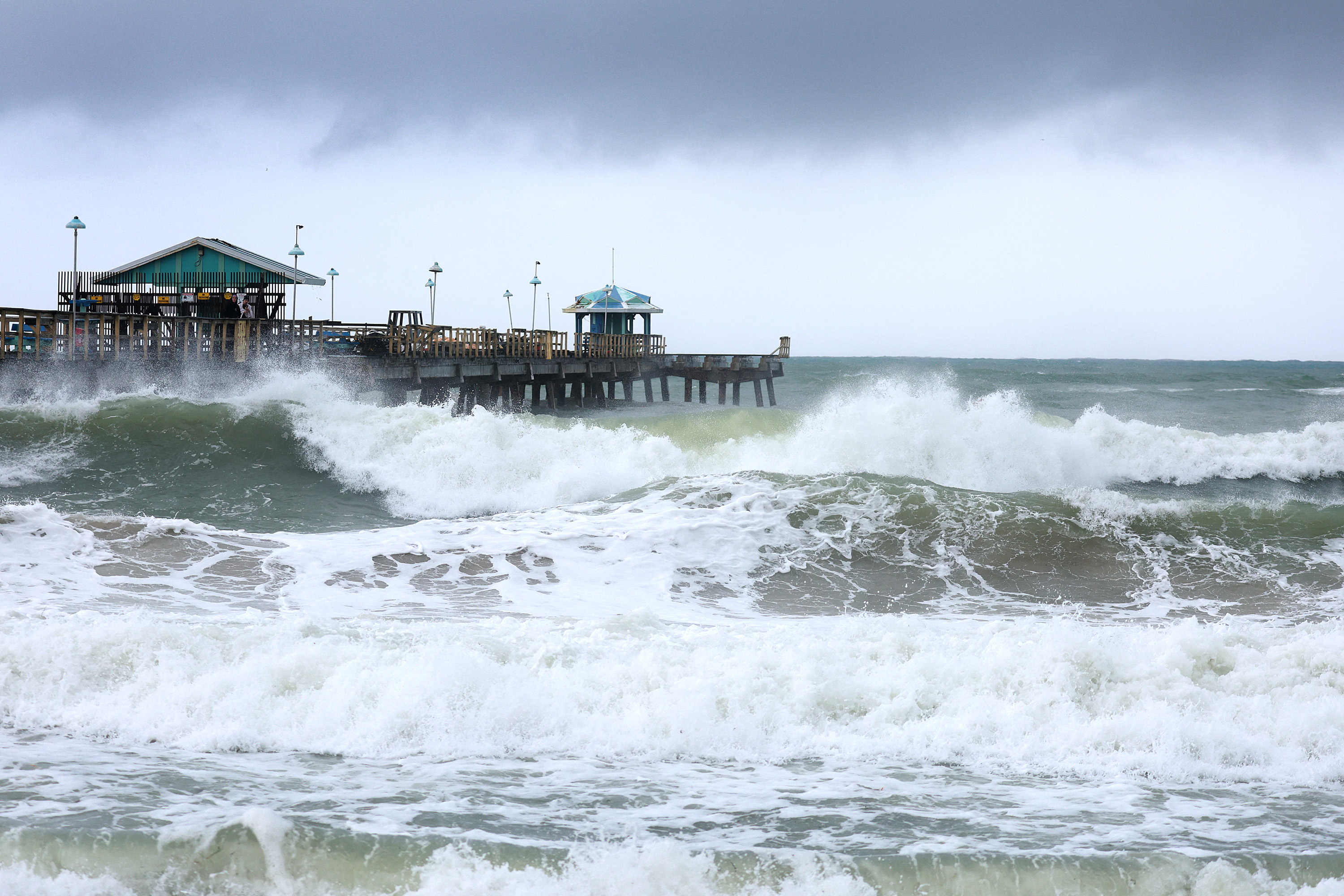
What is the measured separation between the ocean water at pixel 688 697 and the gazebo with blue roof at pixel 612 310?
25.1m

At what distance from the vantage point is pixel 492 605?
8898mm

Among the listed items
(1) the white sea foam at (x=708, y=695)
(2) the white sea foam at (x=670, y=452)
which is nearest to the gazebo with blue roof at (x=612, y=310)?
(2) the white sea foam at (x=670, y=452)

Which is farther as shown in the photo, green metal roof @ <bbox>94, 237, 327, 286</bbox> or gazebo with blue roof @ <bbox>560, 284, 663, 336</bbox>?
gazebo with blue roof @ <bbox>560, 284, 663, 336</bbox>

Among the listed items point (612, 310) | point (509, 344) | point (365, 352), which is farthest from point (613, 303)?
point (365, 352)

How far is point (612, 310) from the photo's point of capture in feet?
124

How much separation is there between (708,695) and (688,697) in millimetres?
115

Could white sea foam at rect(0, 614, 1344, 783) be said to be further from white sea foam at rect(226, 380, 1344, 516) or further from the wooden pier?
the wooden pier

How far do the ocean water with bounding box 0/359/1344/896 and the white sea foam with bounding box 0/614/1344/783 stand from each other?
2cm

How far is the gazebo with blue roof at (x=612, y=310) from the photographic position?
3794 centimetres

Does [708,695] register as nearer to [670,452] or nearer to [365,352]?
[670,452]

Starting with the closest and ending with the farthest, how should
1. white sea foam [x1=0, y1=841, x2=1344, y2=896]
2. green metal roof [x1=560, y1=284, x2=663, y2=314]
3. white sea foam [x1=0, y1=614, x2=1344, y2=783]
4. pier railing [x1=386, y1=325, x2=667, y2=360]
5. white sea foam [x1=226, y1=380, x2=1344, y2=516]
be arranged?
1. white sea foam [x1=0, y1=841, x2=1344, y2=896]
2. white sea foam [x1=0, y1=614, x2=1344, y2=783]
3. white sea foam [x1=226, y1=380, x2=1344, y2=516]
4. pier railing [x1=386, y1=325, x2=667, y2=360]
5. green metal roof [x1=560, y1=284, x2=663, y2=314]

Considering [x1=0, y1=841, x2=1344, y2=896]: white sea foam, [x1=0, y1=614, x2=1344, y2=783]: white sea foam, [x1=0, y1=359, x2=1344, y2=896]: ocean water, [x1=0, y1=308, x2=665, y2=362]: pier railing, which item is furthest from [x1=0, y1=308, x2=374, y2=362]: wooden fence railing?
[x1=0, y1=841, x2=1344, y2=896]: white sea foam

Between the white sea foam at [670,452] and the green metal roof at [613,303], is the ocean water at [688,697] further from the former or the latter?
the green metal roof at [613,303]

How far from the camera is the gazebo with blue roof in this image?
3794cm
